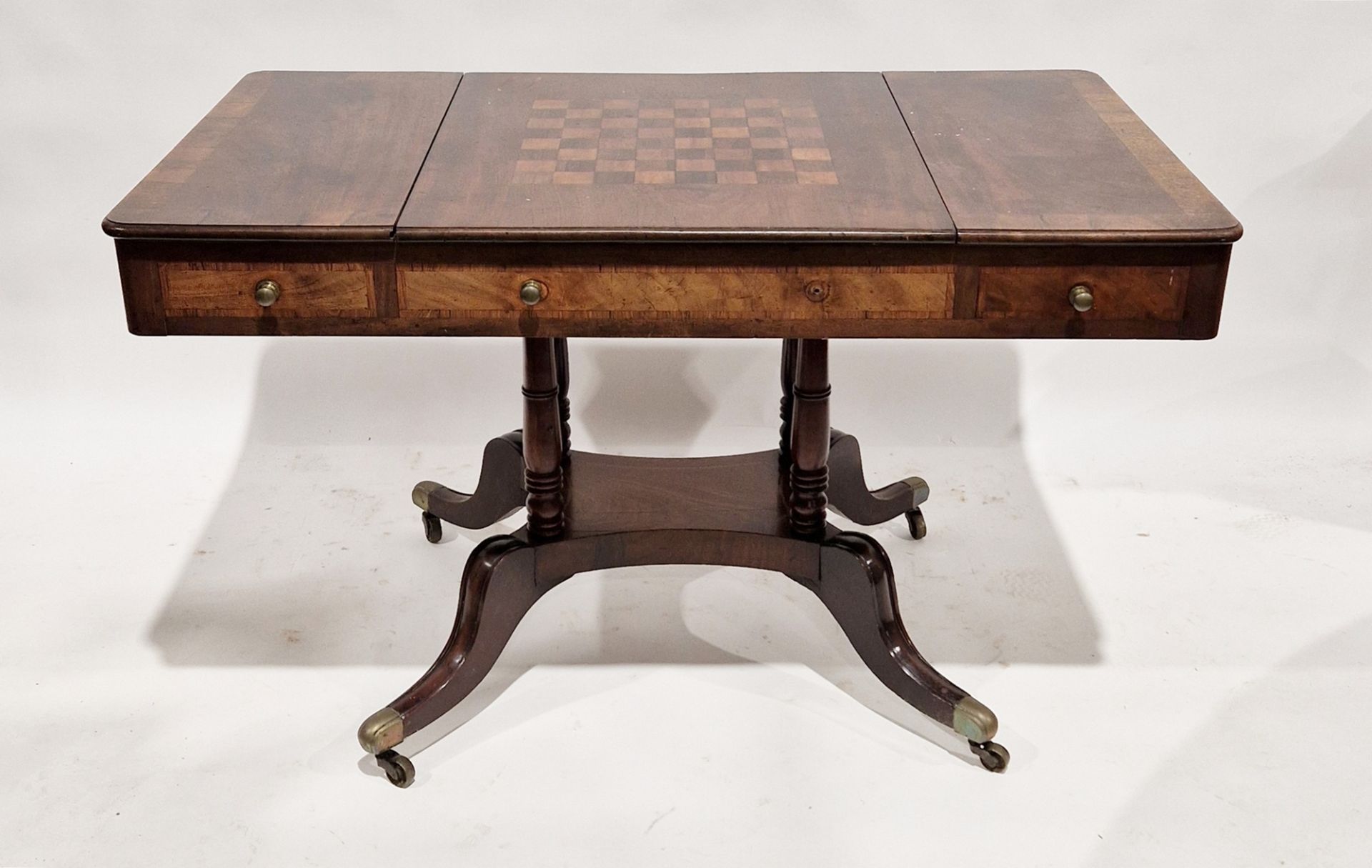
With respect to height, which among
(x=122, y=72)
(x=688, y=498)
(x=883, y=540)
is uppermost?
(x=122, y=72)

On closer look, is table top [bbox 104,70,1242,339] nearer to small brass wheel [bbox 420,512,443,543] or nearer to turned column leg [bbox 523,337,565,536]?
turned column leg [bbox 523,337,565,536]

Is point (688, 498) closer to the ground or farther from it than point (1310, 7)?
closer to the ground

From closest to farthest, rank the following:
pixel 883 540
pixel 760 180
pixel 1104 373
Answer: pixel 760 180 → pixel 883 540 → pixel 1104 373

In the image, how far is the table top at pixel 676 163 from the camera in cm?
203

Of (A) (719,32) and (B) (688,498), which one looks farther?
(A) (719,32)

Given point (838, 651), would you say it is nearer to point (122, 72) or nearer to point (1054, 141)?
point (1054, 141)

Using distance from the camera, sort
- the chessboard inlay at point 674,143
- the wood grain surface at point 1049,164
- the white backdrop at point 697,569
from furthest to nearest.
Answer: the white backdrop at point 697,569
the chessboard inlay at point 674,143
the wood grain surface at point 1049,164

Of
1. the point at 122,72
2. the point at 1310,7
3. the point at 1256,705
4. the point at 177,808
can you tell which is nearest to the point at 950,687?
the point at 1256,705

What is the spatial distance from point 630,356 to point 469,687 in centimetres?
112

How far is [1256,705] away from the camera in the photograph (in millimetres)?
2533

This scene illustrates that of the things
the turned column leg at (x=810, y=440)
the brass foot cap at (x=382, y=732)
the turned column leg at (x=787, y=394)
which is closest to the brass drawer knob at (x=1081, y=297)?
the turned column leg at (x=810, y=440)

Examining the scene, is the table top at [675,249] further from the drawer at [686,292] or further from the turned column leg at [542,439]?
the turned column leg at [542,439]

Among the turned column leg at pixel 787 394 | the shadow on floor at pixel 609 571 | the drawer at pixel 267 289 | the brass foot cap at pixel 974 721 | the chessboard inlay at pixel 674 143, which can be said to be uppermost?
the chessboard inlay at pixel 674 143

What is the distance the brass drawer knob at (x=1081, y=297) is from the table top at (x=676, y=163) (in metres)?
0.07
